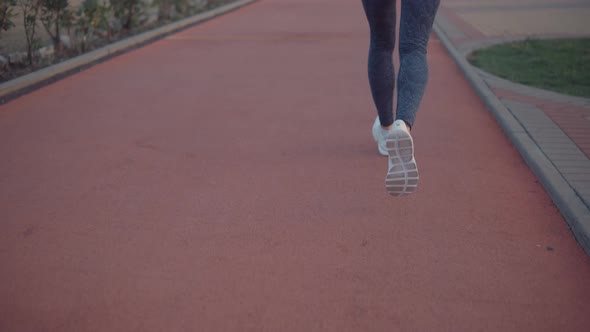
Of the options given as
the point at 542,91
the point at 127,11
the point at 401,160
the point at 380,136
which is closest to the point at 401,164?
the point at 401,160

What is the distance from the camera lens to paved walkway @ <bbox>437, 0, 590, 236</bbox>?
3.64 meters

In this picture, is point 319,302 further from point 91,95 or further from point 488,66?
point 488,66

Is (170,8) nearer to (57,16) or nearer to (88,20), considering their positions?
(88,20)

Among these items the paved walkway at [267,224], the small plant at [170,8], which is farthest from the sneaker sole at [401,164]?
the small plant at [170,8]

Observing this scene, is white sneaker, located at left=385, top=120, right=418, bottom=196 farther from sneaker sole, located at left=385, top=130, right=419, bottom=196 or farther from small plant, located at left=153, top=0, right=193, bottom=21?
small plant, located at left=153, top=0, right=193, bottom=21

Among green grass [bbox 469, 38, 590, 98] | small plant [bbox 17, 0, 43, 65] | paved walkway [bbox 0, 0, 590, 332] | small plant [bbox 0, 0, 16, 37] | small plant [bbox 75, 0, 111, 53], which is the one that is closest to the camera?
paved walkway [bbox 0, 0, 590, 332]

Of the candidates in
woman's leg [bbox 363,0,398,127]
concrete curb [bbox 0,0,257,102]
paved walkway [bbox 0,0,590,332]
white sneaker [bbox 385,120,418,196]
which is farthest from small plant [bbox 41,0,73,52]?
white sneaker [bbox 385,120,418,196]

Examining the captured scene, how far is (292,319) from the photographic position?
83.1 inches

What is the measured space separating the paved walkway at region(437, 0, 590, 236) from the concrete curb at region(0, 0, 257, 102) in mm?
4943

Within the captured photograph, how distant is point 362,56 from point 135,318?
640 cm

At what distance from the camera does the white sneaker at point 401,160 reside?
2.47 m

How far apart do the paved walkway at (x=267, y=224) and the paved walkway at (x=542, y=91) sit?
0.24m

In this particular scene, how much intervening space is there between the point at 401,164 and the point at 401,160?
0.07ft

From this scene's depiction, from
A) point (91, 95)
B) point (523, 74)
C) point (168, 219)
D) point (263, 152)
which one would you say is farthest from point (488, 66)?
point (168, 219)
